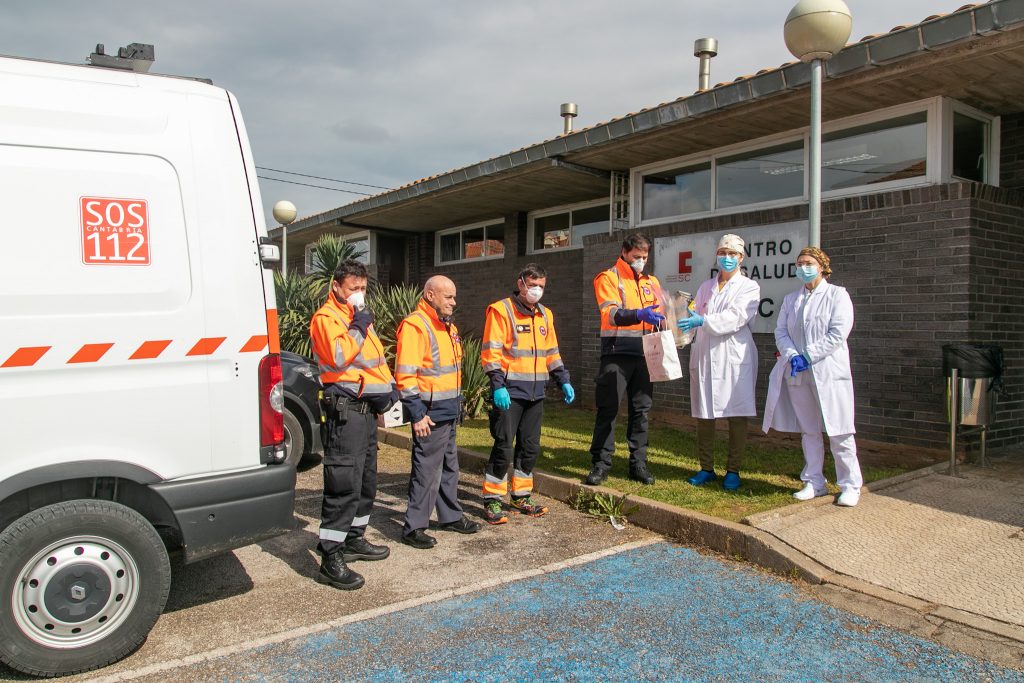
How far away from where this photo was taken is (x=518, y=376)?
5305 mm

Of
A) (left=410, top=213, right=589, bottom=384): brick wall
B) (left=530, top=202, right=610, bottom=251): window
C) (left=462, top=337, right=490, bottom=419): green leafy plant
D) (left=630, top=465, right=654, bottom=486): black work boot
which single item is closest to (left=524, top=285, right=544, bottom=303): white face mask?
(left=630, top=465, right=654, bottom=486): black work boot

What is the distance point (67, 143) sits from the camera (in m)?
3.18

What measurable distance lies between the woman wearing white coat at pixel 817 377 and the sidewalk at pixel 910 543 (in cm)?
25

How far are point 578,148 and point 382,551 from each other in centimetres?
655

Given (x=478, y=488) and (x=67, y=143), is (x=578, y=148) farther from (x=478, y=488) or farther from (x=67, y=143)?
(x=67, y=143)

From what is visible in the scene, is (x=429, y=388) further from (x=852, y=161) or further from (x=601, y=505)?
(x=852, y=161)

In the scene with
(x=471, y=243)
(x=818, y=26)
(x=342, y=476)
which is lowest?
(x=342, y=476)

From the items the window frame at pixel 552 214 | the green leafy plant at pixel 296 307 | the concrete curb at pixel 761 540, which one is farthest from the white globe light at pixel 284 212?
the concrete curb at pixel 761 540

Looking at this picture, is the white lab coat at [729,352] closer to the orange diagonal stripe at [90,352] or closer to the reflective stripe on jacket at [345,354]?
the reflective stripe on jacket at [345,354]

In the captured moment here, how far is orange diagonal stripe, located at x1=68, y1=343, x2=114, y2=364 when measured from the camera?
3.12 meters

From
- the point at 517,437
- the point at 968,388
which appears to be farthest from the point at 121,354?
the point at 968,388

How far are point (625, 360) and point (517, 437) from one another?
3.99 feet

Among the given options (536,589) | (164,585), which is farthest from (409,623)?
(164,585)

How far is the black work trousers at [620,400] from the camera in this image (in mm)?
6004
